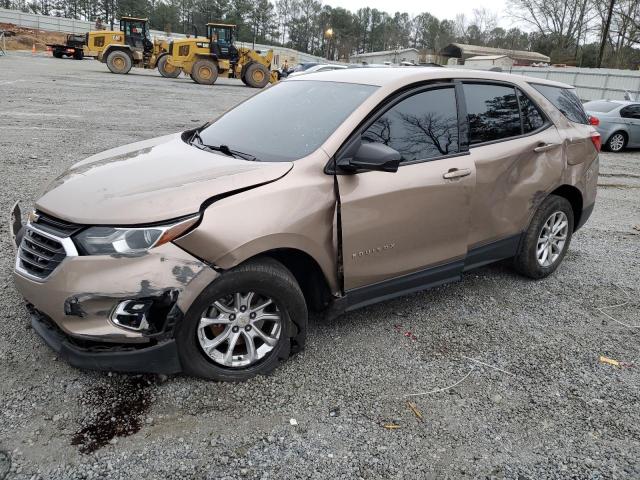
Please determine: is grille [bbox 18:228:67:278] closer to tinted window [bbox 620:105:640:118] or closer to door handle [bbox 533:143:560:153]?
door handle [bbox 533:143:560:153]

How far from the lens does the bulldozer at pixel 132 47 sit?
26.4m

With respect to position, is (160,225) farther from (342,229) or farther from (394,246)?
(394,246)

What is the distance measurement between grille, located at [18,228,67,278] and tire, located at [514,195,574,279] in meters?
3.43

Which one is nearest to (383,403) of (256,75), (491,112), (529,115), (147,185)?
(147,185)

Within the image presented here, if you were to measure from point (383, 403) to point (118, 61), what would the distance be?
27.5 m

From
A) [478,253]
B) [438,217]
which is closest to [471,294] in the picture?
[478,253]

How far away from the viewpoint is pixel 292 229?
9.19 ft

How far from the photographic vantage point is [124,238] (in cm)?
249

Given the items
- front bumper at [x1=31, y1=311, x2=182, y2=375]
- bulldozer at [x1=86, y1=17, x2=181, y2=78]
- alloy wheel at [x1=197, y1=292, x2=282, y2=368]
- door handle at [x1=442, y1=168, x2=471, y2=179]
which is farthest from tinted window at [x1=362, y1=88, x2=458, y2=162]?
bulldozer at [x1=86, y1=17, x2=181, y2=78]

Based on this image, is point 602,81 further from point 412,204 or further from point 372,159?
point 372,159

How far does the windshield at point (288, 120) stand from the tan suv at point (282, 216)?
0.02 m

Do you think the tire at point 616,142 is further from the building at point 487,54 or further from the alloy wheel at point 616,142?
the building at point 487,54

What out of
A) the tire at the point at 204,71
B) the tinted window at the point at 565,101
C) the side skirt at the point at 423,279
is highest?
the tire at the point at 204,71

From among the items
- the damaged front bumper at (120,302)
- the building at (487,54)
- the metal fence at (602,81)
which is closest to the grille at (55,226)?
the damaged front bumper at (120,302)
